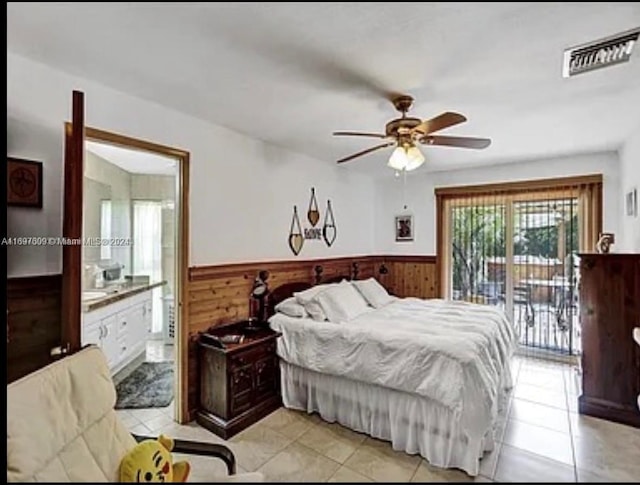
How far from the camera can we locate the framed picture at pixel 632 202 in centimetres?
314

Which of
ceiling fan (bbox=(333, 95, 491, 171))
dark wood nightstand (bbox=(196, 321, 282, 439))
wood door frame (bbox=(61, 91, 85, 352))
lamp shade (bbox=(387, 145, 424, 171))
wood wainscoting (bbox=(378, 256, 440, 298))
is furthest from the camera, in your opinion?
wood wainscoting (bbox=(378, 256, 440, 298))

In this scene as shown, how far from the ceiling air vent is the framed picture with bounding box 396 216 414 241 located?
328 cm

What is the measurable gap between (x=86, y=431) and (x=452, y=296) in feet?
14.9

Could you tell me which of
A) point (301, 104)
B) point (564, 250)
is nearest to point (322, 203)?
point (301, 104)

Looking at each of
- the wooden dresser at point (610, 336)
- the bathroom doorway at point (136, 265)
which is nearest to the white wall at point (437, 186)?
the wooden dresser at point (610, 336)

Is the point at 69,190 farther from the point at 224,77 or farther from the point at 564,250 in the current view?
the point at 564,250

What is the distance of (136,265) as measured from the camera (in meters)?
4.87

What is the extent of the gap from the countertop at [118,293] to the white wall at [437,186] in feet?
10.6

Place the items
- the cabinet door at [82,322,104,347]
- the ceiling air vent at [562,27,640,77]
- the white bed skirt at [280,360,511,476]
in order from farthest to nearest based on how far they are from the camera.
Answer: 1. the cabinet door at [82,322,104,347]
2. the white bed skirt at [280,360,511,476]
3. the ceiling air vent at [562,27,640,77]

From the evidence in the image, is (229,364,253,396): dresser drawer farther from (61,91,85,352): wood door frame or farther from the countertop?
the countertop

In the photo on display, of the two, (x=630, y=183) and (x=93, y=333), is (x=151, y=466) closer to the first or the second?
(x=93, y=333)

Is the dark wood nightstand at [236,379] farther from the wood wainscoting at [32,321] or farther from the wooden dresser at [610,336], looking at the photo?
the wooden dresser at [610,336]

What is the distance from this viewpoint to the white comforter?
2.22 meters

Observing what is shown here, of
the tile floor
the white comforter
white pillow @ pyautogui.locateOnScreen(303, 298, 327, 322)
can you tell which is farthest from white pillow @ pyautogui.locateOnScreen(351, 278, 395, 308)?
the tile floor
